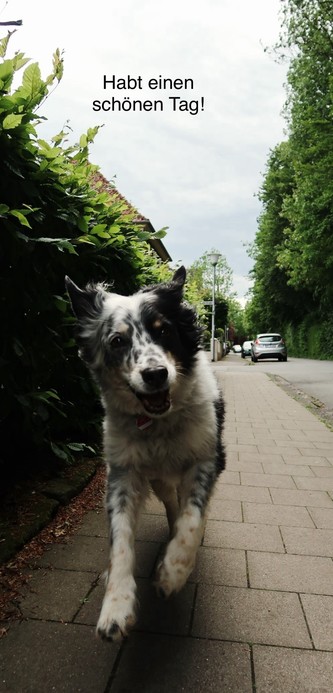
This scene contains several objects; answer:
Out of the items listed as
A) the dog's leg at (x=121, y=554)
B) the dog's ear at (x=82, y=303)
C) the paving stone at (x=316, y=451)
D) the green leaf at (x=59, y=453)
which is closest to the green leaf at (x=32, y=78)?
the dog's ear at (x=82, y=303)

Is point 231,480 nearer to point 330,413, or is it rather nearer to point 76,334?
point 76,334

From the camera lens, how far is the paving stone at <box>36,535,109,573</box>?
290 cm

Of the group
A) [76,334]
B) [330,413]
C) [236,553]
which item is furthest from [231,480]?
[330,413]

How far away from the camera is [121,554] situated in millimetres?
2303

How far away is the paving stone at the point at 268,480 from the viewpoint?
467cm

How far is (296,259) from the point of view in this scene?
2678 centimetres

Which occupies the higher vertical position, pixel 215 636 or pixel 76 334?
pixel 76 334

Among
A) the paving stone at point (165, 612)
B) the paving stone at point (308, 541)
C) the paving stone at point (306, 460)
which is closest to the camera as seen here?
the paving stone at point (165, 612)

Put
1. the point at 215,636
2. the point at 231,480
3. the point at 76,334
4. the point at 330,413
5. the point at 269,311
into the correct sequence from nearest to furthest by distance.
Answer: the point at 215,636 → the point at 76,334 → the point at 231,480 → the point at 330,413 → the point at 269,311

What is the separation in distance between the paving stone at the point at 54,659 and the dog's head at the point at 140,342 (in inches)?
41.8

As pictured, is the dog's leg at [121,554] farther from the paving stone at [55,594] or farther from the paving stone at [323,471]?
the paving stone at [323,471]

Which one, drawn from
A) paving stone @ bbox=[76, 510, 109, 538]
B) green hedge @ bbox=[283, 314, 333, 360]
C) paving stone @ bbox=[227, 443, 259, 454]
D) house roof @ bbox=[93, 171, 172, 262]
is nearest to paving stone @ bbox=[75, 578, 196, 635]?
paving stone @ bbox=[76, 510, 109, 538]

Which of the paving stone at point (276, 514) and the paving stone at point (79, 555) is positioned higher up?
the paving stone at point (79, 555)

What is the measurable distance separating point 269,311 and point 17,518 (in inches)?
1749
